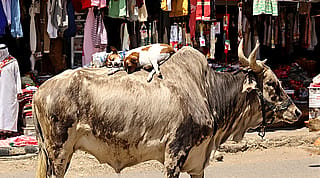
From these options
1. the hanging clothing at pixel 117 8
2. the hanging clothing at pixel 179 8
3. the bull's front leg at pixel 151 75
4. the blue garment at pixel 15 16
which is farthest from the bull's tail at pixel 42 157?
the hanging clothing at pixel 179 8

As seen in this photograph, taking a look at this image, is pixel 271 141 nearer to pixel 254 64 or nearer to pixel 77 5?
pixel 77 5

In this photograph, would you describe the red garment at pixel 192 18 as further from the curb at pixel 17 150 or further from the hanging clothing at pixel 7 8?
the curb at pixel 17 150

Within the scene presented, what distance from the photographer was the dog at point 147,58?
511 cm

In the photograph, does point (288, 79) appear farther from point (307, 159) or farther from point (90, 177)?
point (90, 177)

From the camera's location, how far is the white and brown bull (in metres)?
4.80

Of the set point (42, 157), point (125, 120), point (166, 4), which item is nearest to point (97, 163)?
point (166, 4)

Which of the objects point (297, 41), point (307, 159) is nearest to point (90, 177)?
point (307, 159)

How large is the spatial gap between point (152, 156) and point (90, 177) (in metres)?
3.28

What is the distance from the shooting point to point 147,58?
5.16 metres

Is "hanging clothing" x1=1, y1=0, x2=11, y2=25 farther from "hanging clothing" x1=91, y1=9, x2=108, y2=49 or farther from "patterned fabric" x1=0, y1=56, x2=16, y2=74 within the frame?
"hanging clothing" x1=91, y1=9, x2=108, y2=49

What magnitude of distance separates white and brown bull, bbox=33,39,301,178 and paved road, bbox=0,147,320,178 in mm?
3051

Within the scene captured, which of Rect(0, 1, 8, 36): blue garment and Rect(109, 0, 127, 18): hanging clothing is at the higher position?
Rect(109, 0, 127, 18): hanging clothing

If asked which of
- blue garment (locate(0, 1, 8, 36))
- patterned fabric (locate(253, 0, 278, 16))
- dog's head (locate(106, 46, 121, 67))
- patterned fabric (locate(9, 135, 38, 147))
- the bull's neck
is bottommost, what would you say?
patterned fabric (locate(9, 135, 38, 147))

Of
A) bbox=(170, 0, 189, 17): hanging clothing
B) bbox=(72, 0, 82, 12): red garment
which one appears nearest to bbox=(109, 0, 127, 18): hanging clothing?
bbox=(72, 0, 82, 12): red garment
